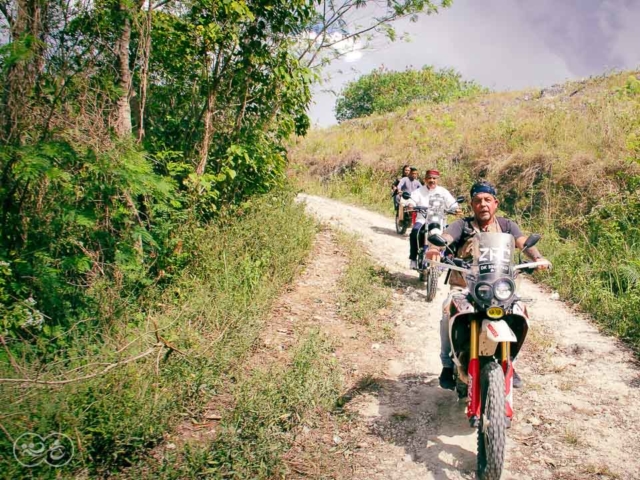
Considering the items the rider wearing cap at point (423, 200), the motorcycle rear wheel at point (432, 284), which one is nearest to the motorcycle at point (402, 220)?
the rider wearing cap at point (423, 200)

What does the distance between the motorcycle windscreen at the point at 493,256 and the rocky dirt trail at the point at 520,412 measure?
1.52 meters

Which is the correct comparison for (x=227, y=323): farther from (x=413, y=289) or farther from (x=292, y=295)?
(x=413, y=289)

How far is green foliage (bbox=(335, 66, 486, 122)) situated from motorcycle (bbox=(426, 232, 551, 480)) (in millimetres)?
41212

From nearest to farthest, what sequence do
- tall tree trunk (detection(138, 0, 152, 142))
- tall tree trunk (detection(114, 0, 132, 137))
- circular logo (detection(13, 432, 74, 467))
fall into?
1. circular logo (detection(13, 432, 74, 467))
2. tall tree trunk (detection(114, 0, 132, 137))
3. tall tree trunk (detection(138, 0, 152, 142))

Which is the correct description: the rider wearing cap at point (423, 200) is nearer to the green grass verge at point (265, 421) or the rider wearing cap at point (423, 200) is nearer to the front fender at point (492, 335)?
the green grass verge at point (265, 421)

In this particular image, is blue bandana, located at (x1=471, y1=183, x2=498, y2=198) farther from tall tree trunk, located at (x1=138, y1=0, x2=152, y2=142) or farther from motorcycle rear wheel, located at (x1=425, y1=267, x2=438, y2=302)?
tall tree trunk, located at (x1=138, y1=0, x2=152, y2=142)

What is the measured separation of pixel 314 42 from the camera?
8.77 m

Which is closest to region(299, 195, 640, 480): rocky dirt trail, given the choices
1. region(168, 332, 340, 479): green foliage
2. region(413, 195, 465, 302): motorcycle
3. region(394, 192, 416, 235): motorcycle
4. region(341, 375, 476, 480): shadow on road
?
region(341, 375, 476, 480): shadow on road

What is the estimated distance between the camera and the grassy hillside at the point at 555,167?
24.7 feet

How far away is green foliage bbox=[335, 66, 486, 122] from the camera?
46.1 m

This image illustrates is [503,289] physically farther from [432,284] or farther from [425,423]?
[432,284]

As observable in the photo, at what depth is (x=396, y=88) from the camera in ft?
161

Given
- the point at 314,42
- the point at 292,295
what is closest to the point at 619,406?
the point at 292,295

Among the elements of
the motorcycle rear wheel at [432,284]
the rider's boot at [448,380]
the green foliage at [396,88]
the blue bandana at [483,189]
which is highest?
the green foliage at [396,88]
